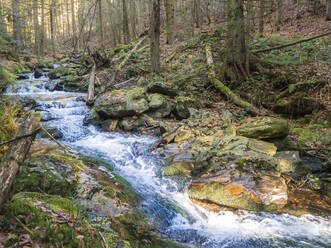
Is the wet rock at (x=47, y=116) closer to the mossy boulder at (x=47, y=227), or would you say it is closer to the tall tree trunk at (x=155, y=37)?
the tall tree trunk at (x=155, y=37)

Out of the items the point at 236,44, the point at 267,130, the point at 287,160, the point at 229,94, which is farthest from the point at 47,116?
the point at 287,160

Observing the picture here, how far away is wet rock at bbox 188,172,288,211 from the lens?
171 inches

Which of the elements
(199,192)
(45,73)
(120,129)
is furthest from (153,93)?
(45,73)

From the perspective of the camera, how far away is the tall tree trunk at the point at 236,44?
8.99m

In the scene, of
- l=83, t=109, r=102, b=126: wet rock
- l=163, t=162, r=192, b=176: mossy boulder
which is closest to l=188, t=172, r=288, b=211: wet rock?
l=163, t=162, r=192, b=176: mossy boulder

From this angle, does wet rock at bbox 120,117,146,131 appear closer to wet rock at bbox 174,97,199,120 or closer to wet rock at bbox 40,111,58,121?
wet rock at bbox 174,97,199,120

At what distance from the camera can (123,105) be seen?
837 cm

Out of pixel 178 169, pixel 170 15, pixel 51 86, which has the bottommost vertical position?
pixel 178 169

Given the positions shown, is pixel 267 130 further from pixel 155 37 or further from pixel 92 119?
pixel 155 37

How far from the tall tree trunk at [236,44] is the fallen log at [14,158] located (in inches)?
332

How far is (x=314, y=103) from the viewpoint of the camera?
7.70 metres

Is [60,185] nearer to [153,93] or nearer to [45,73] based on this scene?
[153,93]

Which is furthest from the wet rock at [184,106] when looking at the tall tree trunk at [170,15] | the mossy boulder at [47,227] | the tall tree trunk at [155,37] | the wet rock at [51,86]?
the tall tree trunk at [170,15]

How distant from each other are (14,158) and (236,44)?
8943mm
